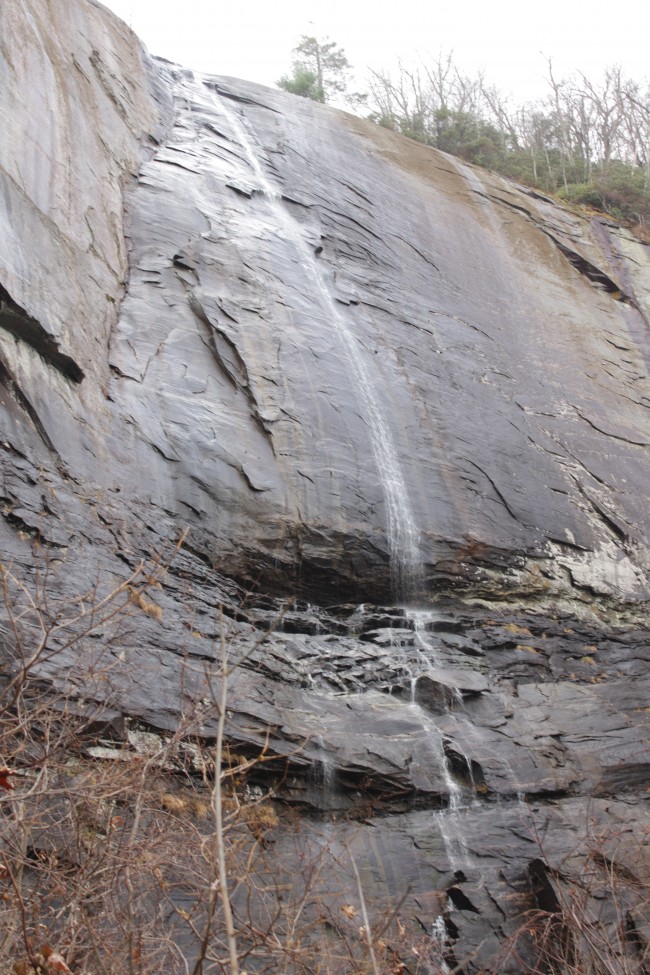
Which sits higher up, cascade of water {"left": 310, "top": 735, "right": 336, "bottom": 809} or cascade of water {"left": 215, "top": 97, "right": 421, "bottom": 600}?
cascade of water {"left": 215, "top": 97, "right": 421, "bottom": 600}

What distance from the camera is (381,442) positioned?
10.2 meters

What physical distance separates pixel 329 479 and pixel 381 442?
1128 mm

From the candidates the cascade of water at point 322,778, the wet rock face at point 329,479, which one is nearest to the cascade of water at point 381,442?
the wet rock face at point 329,479

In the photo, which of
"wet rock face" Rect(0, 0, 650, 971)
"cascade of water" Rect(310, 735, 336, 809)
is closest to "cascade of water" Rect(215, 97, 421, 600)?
"wet rock face" Rect(0, 0, 650, 971)

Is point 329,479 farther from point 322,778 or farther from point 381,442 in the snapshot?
point 322,778

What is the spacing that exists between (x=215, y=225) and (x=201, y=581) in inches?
240

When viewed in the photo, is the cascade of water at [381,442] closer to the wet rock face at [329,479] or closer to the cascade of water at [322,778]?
the wet rock face at [329,479]

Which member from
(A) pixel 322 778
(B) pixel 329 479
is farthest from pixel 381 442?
(A) pixel 322 778

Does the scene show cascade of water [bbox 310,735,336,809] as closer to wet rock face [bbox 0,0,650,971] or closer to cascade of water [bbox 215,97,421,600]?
wet rock face [bbox 0,0,650,971]

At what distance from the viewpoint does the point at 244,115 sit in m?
15.9

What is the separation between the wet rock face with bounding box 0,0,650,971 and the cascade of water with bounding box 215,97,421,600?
0.04m

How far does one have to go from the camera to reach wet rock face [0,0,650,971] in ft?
22.6

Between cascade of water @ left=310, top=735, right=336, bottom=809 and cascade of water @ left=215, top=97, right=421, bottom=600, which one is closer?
cascade of water @ left=310, top=735, right=336, bottom=809

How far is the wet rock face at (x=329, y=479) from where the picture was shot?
Answer: 6.88m
